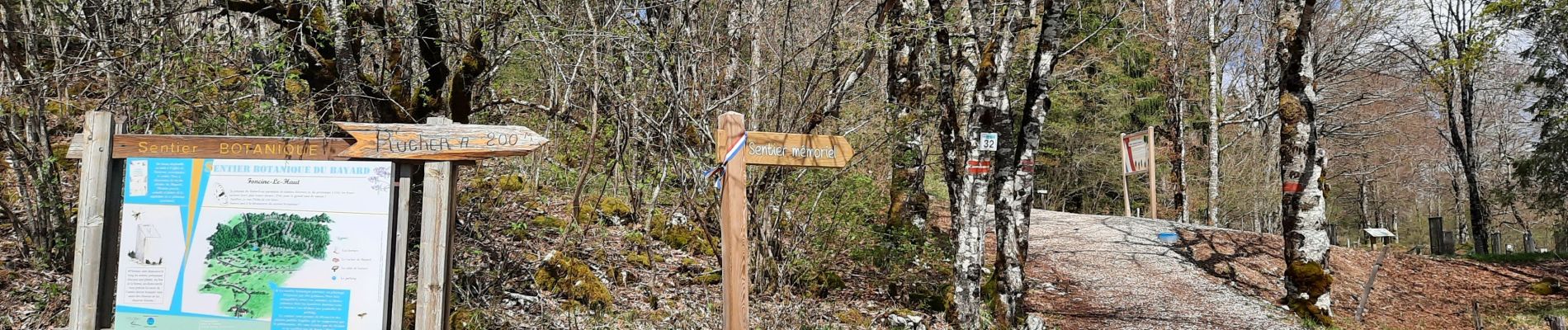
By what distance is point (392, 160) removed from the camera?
12.9 feet

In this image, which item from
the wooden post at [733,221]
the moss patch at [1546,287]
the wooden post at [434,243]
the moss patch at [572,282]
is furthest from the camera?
the moss patch at [1546,287]

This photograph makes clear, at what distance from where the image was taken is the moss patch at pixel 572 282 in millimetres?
6648

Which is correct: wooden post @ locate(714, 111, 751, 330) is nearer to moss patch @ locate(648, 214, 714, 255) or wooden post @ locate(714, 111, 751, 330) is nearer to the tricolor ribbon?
the tricolor ribbon

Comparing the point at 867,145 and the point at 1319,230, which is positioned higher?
the point at 867,145

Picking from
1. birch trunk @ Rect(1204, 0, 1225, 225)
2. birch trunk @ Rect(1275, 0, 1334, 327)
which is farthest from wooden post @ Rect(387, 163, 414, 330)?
birch trunk @ Rect(1204, 0, 1225, 225)

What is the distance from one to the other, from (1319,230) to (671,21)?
6700 mm

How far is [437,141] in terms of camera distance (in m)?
3.98

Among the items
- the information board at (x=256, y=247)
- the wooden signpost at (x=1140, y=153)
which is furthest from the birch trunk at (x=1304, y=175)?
the information board at (x=256, y=247)

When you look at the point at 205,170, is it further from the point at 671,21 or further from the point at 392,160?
the point at 671,21

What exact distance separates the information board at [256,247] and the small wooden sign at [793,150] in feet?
5.71

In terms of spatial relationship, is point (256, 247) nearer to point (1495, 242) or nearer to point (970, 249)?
point (970, 249)

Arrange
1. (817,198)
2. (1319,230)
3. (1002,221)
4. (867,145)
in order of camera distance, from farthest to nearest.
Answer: (1319,230) → (1002,221) → (867,145) → (817,198)

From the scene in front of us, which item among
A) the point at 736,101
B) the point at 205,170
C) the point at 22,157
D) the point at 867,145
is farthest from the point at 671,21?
the point at 22,157

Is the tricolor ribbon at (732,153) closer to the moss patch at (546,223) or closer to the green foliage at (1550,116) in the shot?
the moss patch at (546,223)
